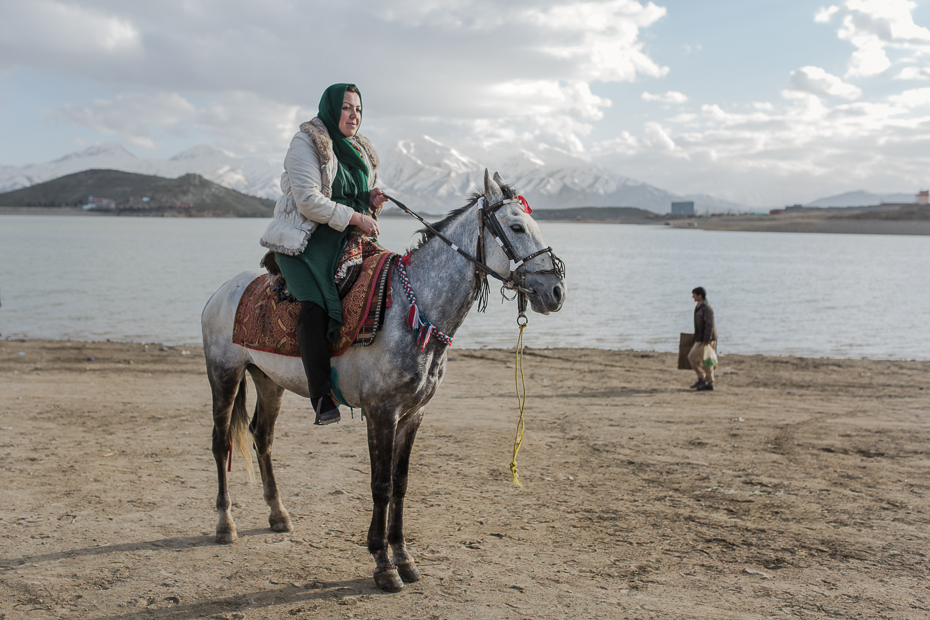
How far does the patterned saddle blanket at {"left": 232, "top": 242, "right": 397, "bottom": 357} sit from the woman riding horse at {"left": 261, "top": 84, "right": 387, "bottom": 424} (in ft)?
0.35

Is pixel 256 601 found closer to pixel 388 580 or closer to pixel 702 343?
pixel 388 580

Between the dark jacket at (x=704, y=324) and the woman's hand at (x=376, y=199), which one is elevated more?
the woman's hand at (x=376, y=199)

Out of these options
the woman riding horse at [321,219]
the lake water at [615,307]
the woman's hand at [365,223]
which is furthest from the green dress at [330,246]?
the lake water at [615,307]

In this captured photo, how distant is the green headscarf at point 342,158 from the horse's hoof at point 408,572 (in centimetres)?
281

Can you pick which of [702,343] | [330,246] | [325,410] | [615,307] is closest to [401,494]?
[325,410]

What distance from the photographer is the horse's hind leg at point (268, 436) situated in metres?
5.68

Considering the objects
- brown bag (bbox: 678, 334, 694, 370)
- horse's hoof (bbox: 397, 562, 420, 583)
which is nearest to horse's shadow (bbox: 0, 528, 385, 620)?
horse's hoof (bbox: 397, 562, 420, 583)

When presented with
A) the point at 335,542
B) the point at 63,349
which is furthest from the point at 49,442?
the point at 63,349

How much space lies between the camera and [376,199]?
487 centimetres

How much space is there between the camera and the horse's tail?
19.0 ft

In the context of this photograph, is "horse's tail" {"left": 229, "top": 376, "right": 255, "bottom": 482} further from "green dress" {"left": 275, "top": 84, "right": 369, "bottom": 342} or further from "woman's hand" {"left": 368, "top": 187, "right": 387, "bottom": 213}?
"woman's hand" {"left": 368, "top": 187, "right": 387, "bottom": 213}

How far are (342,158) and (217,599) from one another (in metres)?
3.37

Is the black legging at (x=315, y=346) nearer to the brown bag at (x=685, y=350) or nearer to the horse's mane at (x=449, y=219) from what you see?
the horse's mane at (x=449, y=219)

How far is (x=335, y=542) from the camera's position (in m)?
5.43
